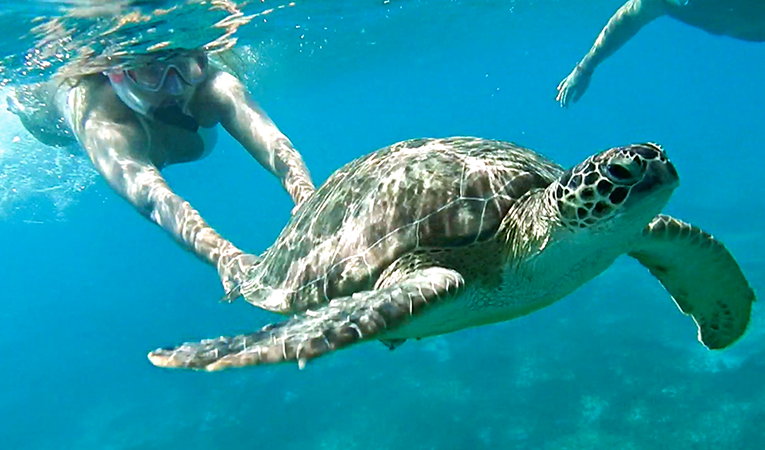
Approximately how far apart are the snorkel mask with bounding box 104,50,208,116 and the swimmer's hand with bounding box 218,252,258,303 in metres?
2.50

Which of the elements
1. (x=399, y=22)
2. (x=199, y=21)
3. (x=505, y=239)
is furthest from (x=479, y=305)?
(x=399, y=22)

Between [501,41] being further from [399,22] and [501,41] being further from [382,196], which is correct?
[382,196]

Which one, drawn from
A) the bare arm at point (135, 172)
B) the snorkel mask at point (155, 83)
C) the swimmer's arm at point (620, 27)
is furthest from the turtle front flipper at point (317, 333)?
the swimmer's arm at point (620, 27)

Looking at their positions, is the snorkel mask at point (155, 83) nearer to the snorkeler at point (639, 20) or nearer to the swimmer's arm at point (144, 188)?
the swimmer's arm at point (144, 188)

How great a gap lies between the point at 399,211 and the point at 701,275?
A: 189cm

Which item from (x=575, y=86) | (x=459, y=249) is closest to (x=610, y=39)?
(x=575, y=86)

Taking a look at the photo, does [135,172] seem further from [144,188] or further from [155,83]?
[155,83]

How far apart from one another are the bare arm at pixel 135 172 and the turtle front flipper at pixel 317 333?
7.70ft

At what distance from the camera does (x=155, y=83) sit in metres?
6.15

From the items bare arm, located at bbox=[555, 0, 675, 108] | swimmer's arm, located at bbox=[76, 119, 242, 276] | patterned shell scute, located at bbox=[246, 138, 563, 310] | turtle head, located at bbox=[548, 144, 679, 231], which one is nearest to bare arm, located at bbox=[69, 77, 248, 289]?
swimmer's arm, located at bbox=[76, 119, 242, 276]

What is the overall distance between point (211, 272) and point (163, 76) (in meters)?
23.0

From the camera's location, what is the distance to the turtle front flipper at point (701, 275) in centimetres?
296

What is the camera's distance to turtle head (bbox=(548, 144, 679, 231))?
7.13 feet

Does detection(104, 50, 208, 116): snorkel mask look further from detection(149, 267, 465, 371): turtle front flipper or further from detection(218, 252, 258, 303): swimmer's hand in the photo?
detection(149, 267, 465, 371): turtle front flipper
